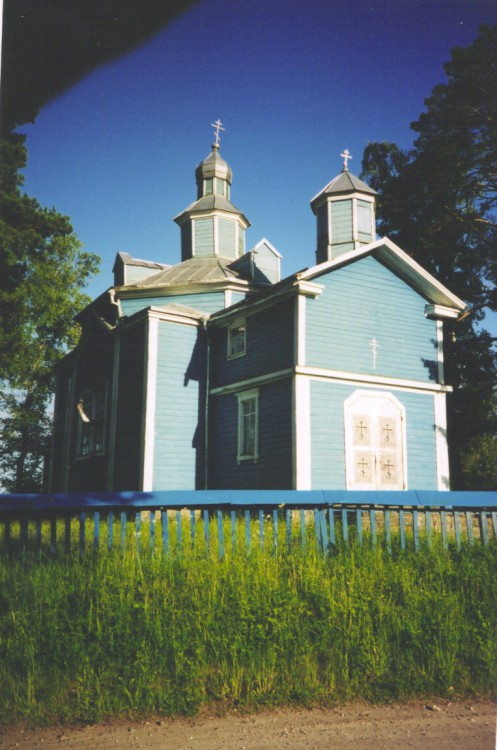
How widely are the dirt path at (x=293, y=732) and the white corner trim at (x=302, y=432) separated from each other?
8.25 m

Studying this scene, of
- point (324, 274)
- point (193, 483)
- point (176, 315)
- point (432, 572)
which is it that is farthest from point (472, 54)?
point (432, 572)

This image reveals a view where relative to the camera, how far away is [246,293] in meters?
17.7

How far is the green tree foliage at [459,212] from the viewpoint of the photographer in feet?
54.1

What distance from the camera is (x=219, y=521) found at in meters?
6.35

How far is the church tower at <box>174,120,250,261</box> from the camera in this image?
Answer: 21.5 m

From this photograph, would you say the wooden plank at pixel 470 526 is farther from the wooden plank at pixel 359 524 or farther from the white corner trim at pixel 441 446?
the white corner trim at pixel 441 446

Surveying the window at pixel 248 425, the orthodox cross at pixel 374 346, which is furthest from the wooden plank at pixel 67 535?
the orthodox cross at pixel 374 346

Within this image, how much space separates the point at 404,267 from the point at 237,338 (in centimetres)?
500

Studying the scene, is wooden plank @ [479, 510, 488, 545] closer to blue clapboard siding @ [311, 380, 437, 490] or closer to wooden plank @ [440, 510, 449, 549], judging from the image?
wooden plank @ [440, 510, 449, 549]

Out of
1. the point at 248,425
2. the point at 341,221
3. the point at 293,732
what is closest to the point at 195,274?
the point at 341,221

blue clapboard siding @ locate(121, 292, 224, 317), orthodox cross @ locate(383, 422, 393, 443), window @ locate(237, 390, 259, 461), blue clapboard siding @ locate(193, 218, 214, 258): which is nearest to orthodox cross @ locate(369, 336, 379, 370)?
orthodox cross @ locate(383, 422, 393, 443)

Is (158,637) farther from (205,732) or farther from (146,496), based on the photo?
(146,496)

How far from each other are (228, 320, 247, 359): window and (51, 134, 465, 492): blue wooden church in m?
0.04

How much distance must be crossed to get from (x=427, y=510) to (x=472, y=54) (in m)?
15.3
